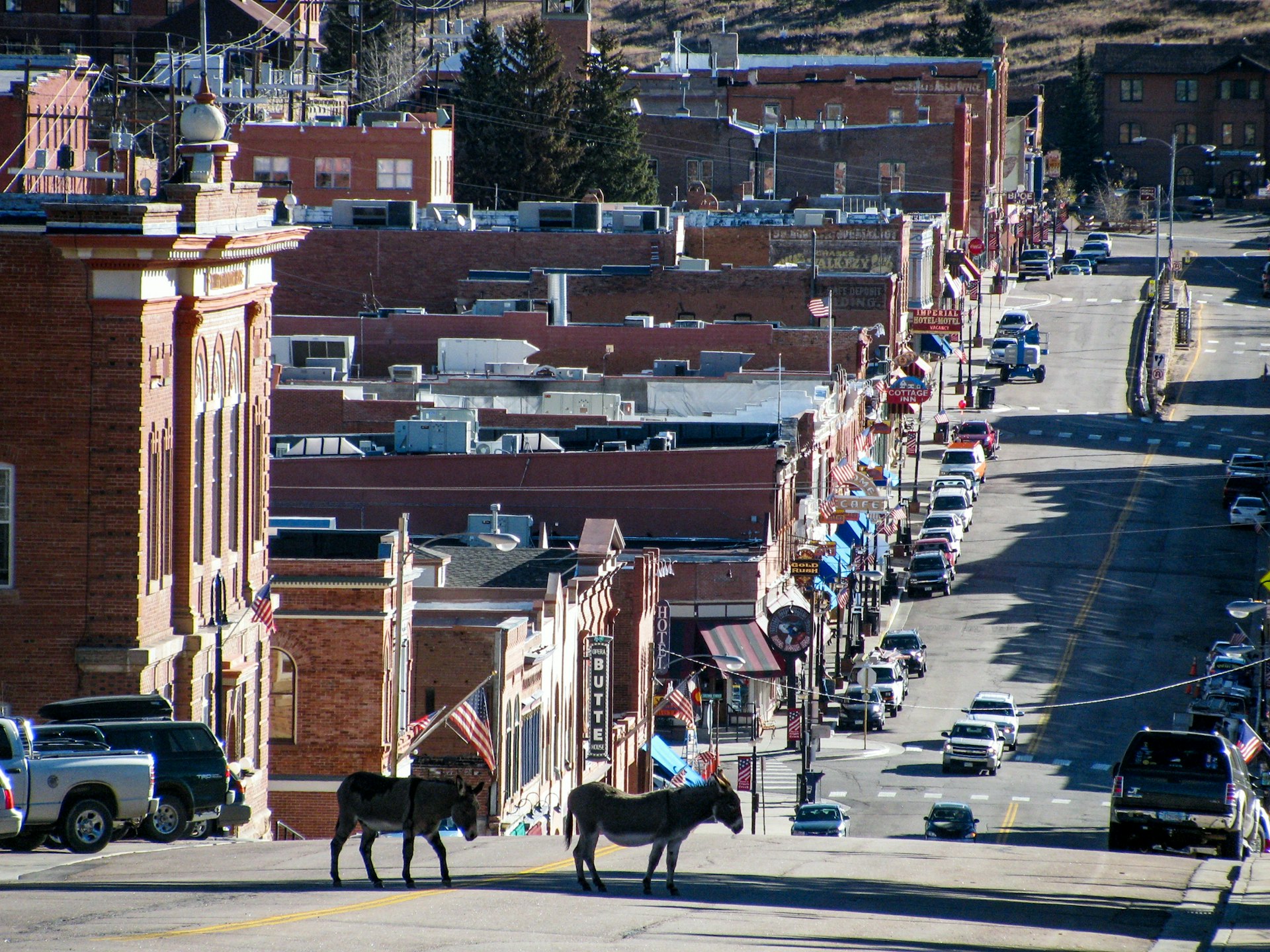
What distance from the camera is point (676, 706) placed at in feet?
179

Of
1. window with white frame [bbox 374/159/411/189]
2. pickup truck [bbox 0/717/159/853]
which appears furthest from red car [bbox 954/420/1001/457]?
Result: pickup truck [bbox 0/717/159/853]

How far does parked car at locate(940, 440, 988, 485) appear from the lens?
8900cm

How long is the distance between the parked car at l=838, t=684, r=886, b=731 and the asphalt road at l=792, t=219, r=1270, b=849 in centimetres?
58

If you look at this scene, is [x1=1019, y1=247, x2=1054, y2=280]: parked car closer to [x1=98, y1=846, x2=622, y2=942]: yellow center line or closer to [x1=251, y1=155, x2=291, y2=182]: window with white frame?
[x1=251, y1=155, x2=291, y2=182]: window with white frame

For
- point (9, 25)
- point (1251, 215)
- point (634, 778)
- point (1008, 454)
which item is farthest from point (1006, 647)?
point (1251, 215)

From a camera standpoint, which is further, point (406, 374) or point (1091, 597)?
point (1091, 597)

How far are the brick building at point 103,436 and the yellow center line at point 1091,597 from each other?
114 ft

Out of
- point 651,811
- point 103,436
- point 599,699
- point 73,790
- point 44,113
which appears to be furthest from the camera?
point 44,113

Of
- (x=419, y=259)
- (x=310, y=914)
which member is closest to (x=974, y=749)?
(x=310, y=914)

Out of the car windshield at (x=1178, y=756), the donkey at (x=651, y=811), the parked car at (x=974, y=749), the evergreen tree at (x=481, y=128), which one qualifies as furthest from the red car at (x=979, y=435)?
the donkey at (x=651, y=811)

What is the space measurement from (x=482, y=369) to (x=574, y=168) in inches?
1947

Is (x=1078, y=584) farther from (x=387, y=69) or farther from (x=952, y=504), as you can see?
(x=387, y=69)

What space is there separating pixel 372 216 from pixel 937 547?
30.4m

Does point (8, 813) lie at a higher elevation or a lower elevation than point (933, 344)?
lower
